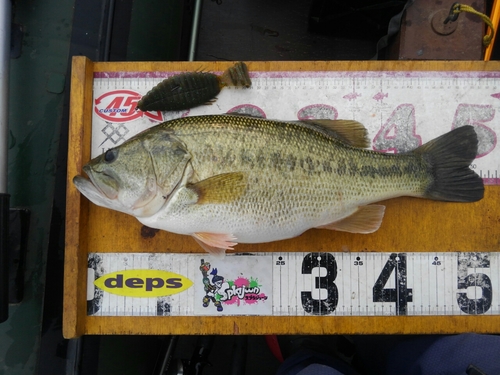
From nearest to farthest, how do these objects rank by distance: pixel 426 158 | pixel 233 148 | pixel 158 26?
pixel 233 148, pixel 426 158, pixel 158 26

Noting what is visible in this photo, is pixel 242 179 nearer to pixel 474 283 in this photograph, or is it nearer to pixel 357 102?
pixel 357 102

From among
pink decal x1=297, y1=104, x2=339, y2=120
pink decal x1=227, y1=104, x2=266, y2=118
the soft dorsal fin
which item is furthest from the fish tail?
the soft dorsal fin

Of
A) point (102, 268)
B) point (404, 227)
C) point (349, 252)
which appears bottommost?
point (102, 268)

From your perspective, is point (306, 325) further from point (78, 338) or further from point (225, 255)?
point (78, 338)

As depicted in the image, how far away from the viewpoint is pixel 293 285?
6.35 feet

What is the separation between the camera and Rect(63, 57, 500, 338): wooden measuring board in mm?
1906

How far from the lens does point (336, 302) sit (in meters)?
1.92

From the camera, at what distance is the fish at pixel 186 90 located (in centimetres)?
192

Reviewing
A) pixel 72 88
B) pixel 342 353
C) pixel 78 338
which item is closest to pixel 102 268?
pixel 78 338

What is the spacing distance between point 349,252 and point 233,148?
0.85m

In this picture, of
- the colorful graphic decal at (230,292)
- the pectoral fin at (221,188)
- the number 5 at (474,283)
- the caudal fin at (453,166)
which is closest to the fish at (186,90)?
the pectoral fin at (221,188)

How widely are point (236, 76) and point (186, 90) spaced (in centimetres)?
27

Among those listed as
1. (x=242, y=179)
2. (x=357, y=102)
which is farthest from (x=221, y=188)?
(x=357, y=102)

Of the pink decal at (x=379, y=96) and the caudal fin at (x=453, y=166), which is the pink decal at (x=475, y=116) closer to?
the caudal fin at (x=453, y=166)
